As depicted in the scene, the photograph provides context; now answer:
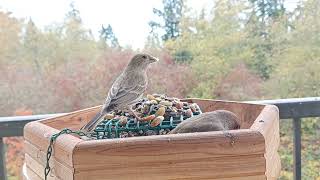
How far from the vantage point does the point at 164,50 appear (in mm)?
2863

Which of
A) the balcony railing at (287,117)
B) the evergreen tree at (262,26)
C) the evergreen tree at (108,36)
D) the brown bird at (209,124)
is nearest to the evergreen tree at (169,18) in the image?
the evergreen tree at (108,36)

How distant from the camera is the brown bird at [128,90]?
55.2 inches

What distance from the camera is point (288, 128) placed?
8.25 feet

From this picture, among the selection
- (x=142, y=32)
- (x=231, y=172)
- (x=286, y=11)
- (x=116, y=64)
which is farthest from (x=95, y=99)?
(x=231, y=172)

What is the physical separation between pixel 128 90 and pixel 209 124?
1.27 ft

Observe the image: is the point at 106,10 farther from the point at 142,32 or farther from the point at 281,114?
the point at 281,114

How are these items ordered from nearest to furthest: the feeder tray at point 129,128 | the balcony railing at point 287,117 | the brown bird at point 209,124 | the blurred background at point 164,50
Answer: the brown bird at point 209,124, the feeder tray at point 129,128, the balcony railing at point 287,117, the blurred background at point 164,50

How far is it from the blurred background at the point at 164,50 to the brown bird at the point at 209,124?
4.43 feet

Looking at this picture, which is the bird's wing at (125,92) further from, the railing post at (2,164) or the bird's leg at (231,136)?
the railing post at (2,164)

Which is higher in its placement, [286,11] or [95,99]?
[286,11]

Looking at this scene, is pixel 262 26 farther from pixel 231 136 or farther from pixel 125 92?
→ pixel 231 136

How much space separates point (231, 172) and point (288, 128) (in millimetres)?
1584

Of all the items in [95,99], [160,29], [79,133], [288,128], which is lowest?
[288,128]

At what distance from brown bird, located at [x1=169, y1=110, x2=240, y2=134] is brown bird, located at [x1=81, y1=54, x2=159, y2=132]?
285 mm
